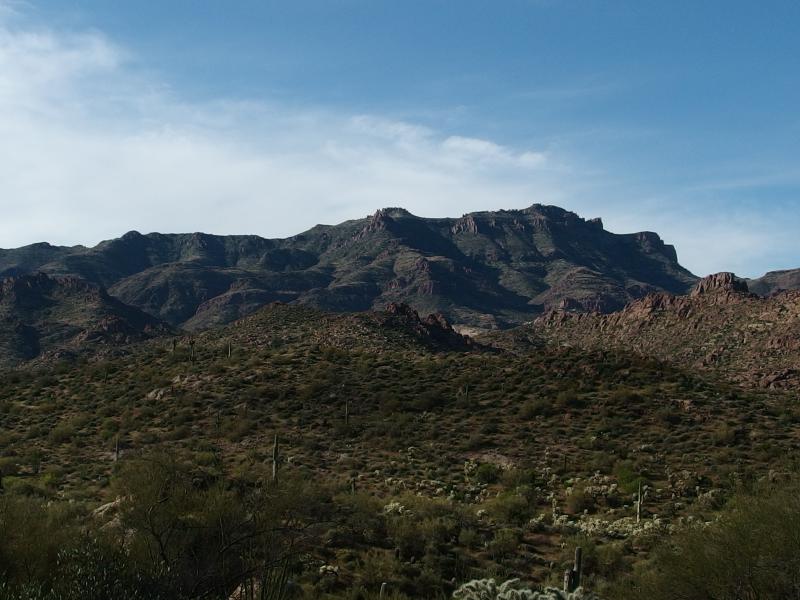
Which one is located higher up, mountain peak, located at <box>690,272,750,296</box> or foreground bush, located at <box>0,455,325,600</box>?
mountain peak, located at <box>690,272,750,296</box>

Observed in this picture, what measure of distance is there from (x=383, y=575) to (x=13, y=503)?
9.76 metres

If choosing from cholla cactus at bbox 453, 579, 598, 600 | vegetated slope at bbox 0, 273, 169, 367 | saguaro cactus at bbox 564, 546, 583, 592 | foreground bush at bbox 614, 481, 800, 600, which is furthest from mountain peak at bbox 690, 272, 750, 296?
vegetated slope at bbox 0, 273, 169, 367

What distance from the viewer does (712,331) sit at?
8025cm

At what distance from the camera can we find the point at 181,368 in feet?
183

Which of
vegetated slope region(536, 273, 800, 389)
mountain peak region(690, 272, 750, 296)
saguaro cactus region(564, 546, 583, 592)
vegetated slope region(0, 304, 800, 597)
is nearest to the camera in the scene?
saguaro cactus region(564, 546, 583, 592)

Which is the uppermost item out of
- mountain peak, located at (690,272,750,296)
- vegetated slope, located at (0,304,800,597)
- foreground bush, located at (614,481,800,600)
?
mountain peak, located at (690,272,750,296)

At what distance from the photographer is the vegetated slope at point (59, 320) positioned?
11425cm

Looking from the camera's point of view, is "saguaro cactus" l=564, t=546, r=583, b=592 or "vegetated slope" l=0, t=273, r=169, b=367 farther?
"vegetated slope" l=0, t=273, r=169, b=367

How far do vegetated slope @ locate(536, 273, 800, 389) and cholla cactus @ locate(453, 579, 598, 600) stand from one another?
47059 millimetres

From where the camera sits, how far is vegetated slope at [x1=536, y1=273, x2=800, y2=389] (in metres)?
64.5

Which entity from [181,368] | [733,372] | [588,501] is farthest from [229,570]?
[733,372]

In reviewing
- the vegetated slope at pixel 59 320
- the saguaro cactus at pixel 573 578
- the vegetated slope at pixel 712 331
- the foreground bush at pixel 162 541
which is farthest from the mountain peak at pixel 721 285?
the vegetated slope at pixel 59 320

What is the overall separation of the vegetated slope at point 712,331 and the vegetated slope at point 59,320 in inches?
2913

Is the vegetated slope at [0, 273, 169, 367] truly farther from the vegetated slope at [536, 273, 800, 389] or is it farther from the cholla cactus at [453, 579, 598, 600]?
the cholla cactus at [453, 579, 598, 600]
